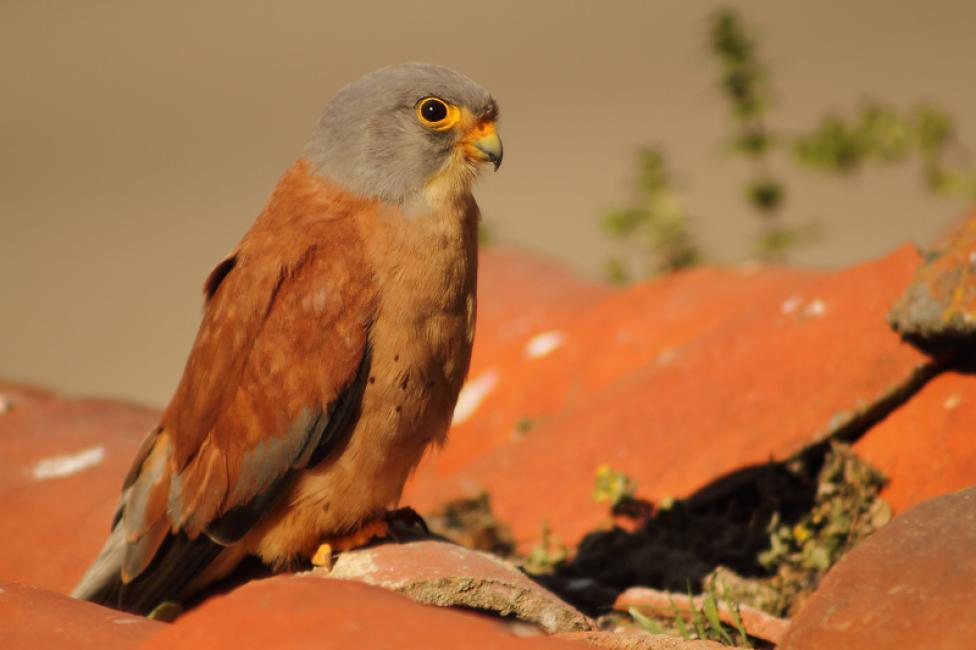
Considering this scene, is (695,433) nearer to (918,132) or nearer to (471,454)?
(471,454)

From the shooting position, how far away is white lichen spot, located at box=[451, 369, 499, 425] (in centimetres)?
517

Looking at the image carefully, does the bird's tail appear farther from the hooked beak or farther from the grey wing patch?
the hooked beak

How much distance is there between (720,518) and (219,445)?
156cm

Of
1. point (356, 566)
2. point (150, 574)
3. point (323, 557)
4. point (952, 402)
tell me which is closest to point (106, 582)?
point (150, 574)

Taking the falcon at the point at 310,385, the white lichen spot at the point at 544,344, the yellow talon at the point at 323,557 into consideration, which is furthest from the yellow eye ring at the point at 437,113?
the white lichen spot at the point at 544,344

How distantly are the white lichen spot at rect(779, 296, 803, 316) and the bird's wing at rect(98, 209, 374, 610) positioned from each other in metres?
1.58

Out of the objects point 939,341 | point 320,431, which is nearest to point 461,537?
point 320,431

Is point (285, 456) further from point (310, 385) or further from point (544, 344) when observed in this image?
point (544, 344)

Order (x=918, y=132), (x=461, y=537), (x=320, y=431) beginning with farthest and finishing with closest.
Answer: (x=918, y=132) < (x=461, y=537) < (x=320, y=431)

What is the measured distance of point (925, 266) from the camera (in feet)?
11.6

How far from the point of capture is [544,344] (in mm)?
5223

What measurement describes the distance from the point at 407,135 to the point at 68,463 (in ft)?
5.20

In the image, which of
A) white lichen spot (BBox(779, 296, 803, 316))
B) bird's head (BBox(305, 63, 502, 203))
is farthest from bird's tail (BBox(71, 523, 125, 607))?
white lichen spot (BBox(779, 296, 803, 316))

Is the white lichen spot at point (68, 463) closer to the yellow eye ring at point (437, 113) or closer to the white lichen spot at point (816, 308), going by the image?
the yellow eye ring at point (437, 113)
